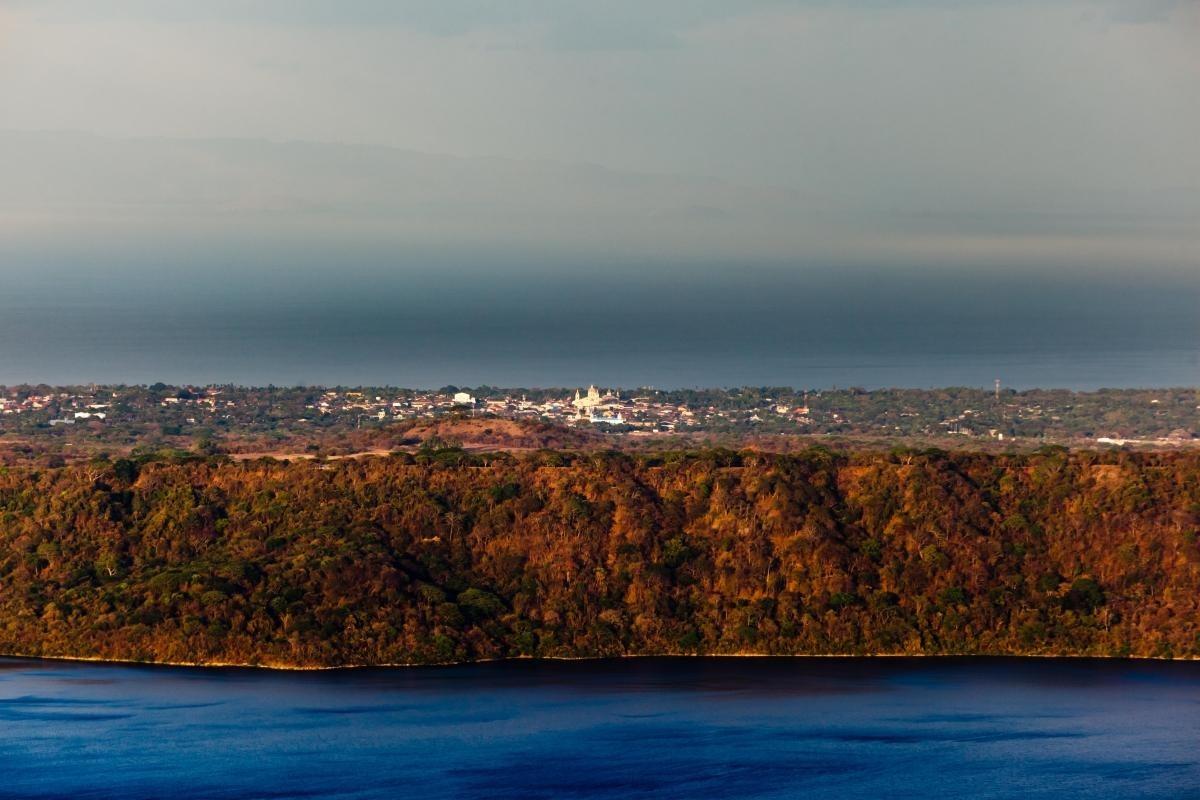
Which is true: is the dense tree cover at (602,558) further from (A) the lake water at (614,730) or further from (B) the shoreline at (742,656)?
(A) the lake water at (614,730)

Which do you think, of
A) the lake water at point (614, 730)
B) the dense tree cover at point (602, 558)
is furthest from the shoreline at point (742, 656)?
the lake water at point (614, 730)

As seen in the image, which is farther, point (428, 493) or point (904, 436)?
point (904, 436)

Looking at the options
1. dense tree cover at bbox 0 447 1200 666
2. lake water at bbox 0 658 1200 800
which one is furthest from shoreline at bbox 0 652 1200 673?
lake water at bbox 0 658 1200 800

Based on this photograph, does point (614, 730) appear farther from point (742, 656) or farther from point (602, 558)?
point (602, 558)

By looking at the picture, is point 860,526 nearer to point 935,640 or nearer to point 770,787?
point 935,640

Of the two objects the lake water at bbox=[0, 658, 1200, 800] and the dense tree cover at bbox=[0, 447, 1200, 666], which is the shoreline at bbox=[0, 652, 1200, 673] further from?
the lake water at bbox=[0, 658, 1200, 800]

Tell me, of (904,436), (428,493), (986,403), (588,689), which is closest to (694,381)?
(986,403)

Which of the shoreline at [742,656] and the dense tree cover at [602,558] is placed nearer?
the shoreline at [742,656]
